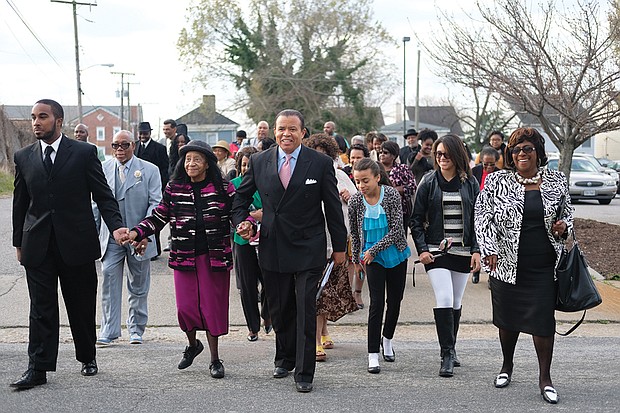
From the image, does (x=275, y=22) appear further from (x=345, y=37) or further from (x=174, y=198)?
(x=174, y=198)

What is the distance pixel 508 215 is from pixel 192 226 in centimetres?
243

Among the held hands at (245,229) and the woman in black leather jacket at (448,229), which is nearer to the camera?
the held hands at (245,229)

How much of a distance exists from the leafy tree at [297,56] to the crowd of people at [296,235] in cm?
3607

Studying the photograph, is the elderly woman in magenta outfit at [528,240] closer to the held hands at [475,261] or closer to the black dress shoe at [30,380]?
the held hands at [475,261]

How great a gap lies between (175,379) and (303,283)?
1.23m

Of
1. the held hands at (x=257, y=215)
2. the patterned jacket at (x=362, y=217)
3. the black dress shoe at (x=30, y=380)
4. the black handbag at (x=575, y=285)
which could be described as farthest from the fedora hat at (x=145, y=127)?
the black handbag at (x=575, y=285)

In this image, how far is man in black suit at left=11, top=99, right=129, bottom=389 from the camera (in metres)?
6.24

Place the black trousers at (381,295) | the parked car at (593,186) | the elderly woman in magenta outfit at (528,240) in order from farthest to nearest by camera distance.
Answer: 1. the parked car at (593,186)
2. the black trousers at (381,295)
3. the elderly woman in magenta outfit at (528,240)

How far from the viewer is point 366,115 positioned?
44.2 metres

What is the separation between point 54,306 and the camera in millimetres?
6316

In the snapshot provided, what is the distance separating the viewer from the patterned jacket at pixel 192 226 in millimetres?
6531

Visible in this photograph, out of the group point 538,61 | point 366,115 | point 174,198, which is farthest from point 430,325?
point 366,115

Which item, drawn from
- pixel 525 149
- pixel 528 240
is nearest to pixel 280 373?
pixel 528 240

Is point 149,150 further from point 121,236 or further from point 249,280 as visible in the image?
point 121,236
